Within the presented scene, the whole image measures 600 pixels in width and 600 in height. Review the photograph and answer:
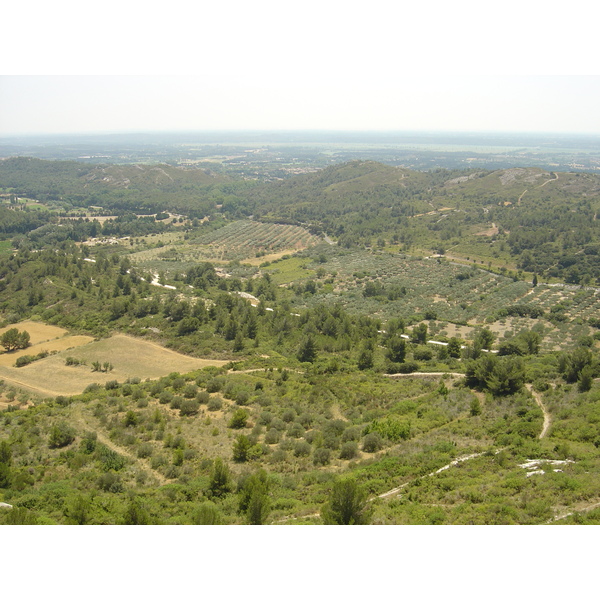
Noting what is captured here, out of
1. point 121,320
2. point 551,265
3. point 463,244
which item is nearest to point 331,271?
point 463,244

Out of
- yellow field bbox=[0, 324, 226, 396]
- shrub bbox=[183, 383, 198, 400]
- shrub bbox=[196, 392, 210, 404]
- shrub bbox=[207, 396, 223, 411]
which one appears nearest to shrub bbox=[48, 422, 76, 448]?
shrub bbox=[183, 383, 198, 400]

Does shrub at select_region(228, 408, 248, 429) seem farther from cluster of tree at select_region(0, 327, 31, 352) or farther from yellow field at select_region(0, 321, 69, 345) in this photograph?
yellow field at select_region(0, 321, 69, 345)

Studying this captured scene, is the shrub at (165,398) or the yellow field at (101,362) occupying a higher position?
the shrub at (165,398)

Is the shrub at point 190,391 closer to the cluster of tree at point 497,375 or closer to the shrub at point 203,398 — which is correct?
the shrub at point 203,398

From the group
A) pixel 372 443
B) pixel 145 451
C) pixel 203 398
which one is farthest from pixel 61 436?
pixel 372 443

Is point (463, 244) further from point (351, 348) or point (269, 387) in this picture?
point (269, 387)

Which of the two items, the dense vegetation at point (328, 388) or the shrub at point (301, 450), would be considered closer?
the dense vegetation at point (328, 388)

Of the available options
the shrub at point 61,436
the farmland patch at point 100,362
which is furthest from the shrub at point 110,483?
the farmland patch at point 100,362
